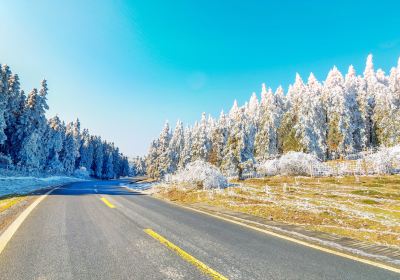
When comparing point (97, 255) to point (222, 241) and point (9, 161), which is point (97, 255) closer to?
point (222, 241)

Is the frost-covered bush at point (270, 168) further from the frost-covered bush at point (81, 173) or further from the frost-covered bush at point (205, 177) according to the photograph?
the frost-covered bush at point (81, 173)

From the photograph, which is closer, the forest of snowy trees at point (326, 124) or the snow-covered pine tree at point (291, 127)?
the forest of snowy trees at point (326, 124)

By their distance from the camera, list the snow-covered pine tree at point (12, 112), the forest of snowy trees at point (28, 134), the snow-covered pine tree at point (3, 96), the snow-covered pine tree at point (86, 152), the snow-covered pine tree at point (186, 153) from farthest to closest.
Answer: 1. the snow-covered pine tree at point (86, 152)
2. the snow-covered pine tree at point (186, 153)
3. the snow-covered pine tree at point (12, 112)
4. the forest of snowy trees at point (28, 134)
5. the snow-covered pine tree at point (3, 96)

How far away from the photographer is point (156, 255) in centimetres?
596

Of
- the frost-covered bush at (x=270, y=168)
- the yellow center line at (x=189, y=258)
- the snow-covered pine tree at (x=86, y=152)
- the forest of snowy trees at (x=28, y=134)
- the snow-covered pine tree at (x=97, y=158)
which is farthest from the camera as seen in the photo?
the snow-covered pine tree at (x=97, y=158)

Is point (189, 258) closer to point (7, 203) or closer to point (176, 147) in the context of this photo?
point (7, 203)

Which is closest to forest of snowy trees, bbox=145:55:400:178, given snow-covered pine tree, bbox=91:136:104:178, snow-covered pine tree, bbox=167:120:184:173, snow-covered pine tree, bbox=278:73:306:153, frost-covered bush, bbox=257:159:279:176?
snow-covered pine tree, bbox=278:73:306:153

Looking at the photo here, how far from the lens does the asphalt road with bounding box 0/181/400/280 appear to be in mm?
4965

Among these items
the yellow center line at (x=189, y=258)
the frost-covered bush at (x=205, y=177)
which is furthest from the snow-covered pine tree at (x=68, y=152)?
the yellow center line at (x=189, y=258)

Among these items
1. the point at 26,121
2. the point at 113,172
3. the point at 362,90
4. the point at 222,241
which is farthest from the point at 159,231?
the point at 113,172

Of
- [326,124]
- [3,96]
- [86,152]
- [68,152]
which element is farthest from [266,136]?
[86,152]

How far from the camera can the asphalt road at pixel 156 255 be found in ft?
16.3

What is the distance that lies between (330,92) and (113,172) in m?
109

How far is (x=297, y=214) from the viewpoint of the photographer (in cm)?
1192
